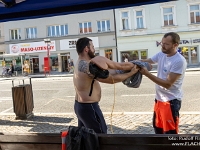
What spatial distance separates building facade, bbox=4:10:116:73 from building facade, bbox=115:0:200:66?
1.44 meters

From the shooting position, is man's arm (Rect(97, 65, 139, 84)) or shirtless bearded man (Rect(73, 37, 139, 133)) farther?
shirtless bearded man (Rect(73, 37, 139, 133))

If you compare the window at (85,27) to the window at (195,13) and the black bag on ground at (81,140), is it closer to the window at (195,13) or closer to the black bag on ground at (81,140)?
the window at (195,13)

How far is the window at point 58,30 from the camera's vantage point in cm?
2958

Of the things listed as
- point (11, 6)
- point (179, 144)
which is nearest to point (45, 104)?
point (11, 6)

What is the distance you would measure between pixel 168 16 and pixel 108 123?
2264 cm

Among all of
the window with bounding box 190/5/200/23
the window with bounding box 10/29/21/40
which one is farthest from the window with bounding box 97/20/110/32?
the window with bounding box 10/29/21/40

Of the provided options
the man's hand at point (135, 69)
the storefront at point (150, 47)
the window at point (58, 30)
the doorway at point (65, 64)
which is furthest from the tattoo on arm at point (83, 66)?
the window at point (58, 30)

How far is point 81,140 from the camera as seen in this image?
2043 millimetres

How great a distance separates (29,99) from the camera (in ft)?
22.7

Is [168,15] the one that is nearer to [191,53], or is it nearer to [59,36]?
[191,53]

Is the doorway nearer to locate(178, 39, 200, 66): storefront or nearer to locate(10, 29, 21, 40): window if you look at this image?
locate(10, 29, 21, 40): window

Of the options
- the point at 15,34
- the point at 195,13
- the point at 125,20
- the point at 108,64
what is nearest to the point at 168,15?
the point at 195,13

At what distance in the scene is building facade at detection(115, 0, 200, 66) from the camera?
25531 mm

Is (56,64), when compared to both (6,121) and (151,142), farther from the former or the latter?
(151,142)
